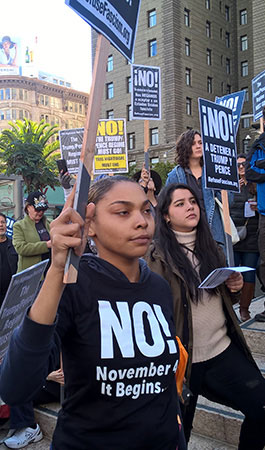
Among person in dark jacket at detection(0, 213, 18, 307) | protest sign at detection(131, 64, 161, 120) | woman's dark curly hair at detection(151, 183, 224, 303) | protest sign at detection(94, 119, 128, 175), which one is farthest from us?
protest sign at detection(94, 119, 128, 175)

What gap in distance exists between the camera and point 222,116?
3.52m

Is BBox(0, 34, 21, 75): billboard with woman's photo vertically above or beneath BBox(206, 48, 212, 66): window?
above

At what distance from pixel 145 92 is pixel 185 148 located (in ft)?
9.44

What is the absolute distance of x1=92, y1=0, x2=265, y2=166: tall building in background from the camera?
3578 centimetres

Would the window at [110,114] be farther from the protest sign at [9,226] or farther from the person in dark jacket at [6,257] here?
the person in dark jacket at [6,257]

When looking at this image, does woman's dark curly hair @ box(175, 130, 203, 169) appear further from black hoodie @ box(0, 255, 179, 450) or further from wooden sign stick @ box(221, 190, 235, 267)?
black hoodie @ box(0, 255, 179, 450)

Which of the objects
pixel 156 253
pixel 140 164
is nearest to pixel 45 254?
pixel 156 253

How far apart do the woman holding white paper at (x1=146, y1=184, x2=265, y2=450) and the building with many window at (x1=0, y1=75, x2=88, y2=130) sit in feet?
266

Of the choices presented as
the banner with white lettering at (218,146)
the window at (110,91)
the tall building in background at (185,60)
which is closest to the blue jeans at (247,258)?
the banner with white lettering at (218,146)

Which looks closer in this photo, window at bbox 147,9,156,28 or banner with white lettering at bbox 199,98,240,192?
banner with white lettering at bbox 199,98,240,192

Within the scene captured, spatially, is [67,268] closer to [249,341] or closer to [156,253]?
[156,253]

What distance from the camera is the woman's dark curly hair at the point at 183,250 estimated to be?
245 centimetres

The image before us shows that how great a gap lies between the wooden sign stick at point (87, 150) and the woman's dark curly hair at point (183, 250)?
1.33 meters

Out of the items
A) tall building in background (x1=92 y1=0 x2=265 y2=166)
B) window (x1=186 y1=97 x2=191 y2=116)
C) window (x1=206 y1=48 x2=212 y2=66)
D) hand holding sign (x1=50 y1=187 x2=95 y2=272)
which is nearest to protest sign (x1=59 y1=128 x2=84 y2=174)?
hand holding sign (x1=50 y1=187 x2=95 y2=272)
